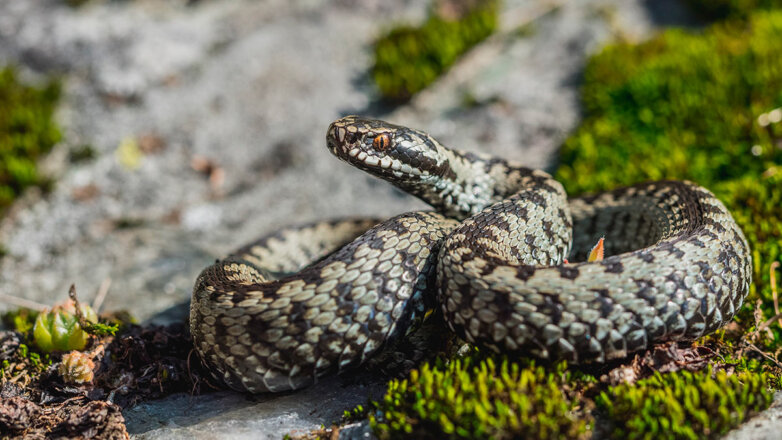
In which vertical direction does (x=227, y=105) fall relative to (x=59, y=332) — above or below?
above

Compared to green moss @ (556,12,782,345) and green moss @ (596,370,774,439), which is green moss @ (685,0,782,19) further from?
green moss @ (596,370,774,439)

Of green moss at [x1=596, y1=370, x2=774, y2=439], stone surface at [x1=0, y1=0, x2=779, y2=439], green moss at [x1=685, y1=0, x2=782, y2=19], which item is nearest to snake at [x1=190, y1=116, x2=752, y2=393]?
green moss at [x1=596, y1=370, x2=774, y2=439]

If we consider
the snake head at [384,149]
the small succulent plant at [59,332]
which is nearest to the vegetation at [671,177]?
the snake head at [384,149]

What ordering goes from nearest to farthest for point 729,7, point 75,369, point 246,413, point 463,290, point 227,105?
point 463,290
point 246,413
point 75,369
point 227,105
point 729,7

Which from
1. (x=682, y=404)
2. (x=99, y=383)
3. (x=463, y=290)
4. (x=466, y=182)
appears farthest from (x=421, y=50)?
(x=682, y=404)

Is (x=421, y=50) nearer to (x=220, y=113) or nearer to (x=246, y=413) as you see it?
(x=220, y=113)

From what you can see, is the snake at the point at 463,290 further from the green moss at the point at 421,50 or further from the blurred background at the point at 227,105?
the green moss at the point at 421,50
